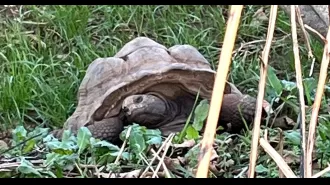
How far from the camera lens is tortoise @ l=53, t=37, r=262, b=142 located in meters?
2.21

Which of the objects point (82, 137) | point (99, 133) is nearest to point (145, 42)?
point (99, 133)

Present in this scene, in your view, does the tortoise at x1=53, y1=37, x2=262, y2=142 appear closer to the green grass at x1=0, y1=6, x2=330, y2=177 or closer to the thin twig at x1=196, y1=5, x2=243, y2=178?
the green grass at x1=0, y1=6, x2=330, y2=177

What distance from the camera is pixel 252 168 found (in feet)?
2.73

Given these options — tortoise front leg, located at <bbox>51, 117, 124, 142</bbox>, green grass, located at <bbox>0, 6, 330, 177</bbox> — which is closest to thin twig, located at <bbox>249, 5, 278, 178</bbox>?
tortoise front leg, located at <bbox>51, 117, 124, 142</bbox>

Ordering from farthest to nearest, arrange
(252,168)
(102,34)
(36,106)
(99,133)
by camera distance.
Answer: (102,34) < (36,106) < (99,133) < (252,168)

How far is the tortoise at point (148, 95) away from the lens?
2209mm

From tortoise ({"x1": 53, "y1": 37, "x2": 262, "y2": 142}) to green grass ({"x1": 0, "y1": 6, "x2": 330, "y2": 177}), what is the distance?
0.72 ft

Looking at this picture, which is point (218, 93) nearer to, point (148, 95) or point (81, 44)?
point (148, 95)

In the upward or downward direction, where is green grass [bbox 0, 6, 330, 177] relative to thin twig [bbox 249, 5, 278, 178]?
downward

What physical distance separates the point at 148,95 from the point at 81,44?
88 centimetres

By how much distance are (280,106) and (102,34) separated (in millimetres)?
1251

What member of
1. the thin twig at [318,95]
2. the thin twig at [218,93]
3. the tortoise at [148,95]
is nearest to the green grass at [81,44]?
the tortoise at [148,95]

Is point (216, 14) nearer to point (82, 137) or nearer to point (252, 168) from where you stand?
point (82, 137)

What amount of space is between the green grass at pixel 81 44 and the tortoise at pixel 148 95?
22cm
